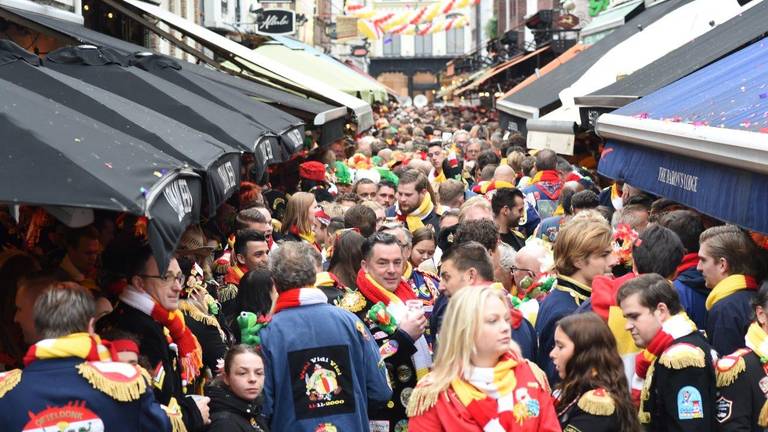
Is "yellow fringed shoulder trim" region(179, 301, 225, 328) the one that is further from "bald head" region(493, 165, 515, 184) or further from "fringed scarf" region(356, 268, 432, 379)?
"bald head" region(493, 165, 515, 184)

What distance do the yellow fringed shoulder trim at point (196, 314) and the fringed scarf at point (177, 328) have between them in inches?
13.0

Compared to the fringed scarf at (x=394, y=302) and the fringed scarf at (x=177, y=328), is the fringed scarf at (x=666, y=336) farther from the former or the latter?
the fringed scarf at (x=177, y=328)

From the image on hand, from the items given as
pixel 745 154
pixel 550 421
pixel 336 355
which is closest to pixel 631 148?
pixel 745 154

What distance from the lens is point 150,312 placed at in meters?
5.26

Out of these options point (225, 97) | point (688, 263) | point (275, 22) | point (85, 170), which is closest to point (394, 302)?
point (688, 263)

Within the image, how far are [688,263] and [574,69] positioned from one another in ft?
45.6

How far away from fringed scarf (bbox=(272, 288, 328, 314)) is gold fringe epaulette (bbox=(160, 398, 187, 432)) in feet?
3.63

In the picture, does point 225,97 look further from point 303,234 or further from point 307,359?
point 307,359


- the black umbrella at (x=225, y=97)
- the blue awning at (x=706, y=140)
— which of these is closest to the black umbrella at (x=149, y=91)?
the black umbrella at (x=225, y=97)

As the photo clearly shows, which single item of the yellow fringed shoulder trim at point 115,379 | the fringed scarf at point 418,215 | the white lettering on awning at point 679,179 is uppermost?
the white lettering on awning at point 679,179

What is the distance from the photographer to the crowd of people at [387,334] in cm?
441

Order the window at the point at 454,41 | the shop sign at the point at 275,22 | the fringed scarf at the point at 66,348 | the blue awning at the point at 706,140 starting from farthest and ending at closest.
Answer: the window at the point at 454,41 → the shop sign at the point at 275,22 → the blue awning at the point at 706,140 → the fringed scarf at the point at 66,348

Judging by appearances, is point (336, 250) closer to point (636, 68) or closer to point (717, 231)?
point (717, 231)

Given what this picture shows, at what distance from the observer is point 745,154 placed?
18.5ft
